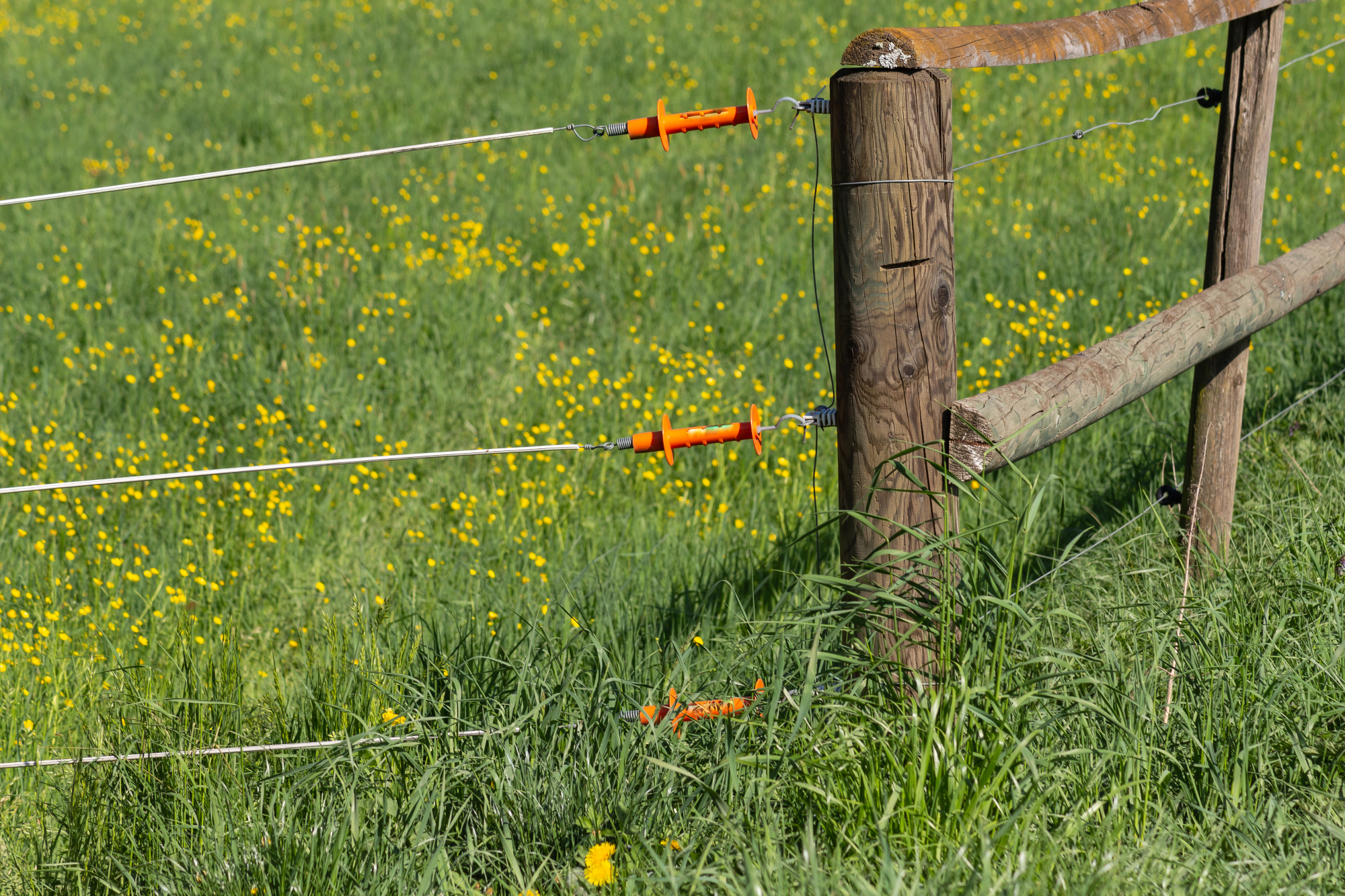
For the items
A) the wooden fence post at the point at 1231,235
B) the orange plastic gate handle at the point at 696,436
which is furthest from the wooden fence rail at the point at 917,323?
the wooden fence post at the point at 1231,235

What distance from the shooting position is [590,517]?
399 centimetres

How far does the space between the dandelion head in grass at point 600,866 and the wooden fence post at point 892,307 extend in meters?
0.68

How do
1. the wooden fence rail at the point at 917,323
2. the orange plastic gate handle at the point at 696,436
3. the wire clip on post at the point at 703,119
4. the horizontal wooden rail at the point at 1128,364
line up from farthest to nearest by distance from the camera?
the orange plastic gate handle at the point at 696,436
the wire clip on post at the point at 703,119
the horizontal wooden rail at the point at 1128,364
the wooden fence rail at the point at 917,323

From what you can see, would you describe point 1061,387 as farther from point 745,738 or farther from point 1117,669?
point 745,738

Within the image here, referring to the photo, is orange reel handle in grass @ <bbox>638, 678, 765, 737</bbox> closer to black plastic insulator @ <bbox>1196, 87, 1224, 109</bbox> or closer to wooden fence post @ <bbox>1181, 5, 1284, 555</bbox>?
wooden fence post @ <bbox>1181, 5, 1284, 555</bbox>

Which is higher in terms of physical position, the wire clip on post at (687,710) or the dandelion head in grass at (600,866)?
the wire clip on post at (687,710)

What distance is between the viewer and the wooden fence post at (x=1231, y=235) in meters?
2.92

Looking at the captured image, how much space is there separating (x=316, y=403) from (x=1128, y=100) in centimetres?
700

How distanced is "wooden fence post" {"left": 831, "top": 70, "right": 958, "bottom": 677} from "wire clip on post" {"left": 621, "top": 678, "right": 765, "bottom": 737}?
307 millimetres

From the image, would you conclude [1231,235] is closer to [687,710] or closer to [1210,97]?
[1210,97]

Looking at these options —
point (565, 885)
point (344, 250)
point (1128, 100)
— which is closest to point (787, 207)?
point (344, 250)

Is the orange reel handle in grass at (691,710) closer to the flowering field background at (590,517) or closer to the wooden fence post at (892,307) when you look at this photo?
the flowering field background at (590,517)

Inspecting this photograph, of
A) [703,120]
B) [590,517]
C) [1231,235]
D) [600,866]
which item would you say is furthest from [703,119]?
[590,517]

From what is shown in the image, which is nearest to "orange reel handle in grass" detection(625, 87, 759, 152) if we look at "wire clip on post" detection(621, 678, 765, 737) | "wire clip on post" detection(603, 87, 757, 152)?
"wire clip on post" detection(603, 87, 757, 152)
